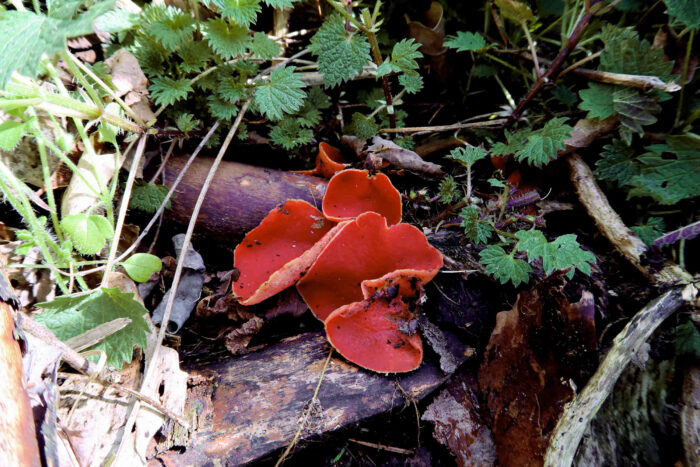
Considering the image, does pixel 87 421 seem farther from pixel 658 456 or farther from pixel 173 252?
pixel 658 456

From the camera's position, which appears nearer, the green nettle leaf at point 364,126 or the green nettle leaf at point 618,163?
the green nettle leaf at point 618,163

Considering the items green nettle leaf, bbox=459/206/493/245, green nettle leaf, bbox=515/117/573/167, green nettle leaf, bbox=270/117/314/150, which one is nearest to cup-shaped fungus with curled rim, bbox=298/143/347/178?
green nettle leaf, bbox=270/117/314/150

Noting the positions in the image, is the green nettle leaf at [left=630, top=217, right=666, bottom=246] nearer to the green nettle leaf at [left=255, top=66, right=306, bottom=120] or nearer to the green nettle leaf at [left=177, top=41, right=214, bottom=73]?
the green nettle leaf at [left=255, top=66, right=306, bottom=120]

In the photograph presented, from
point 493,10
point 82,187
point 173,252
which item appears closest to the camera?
point 82,187

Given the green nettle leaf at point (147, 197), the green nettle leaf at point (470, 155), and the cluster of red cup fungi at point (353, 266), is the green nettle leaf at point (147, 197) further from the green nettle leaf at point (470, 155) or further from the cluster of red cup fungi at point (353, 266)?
the green nettle leaf at point (470, 155)

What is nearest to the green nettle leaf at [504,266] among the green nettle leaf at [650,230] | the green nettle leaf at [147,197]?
the green nettle leaf at [650,230]

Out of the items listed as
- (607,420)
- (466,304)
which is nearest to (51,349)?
(466,304)

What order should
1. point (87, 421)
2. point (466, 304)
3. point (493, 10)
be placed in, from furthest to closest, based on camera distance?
point (493, 10) < point (466, 304) < point (87, 421)
